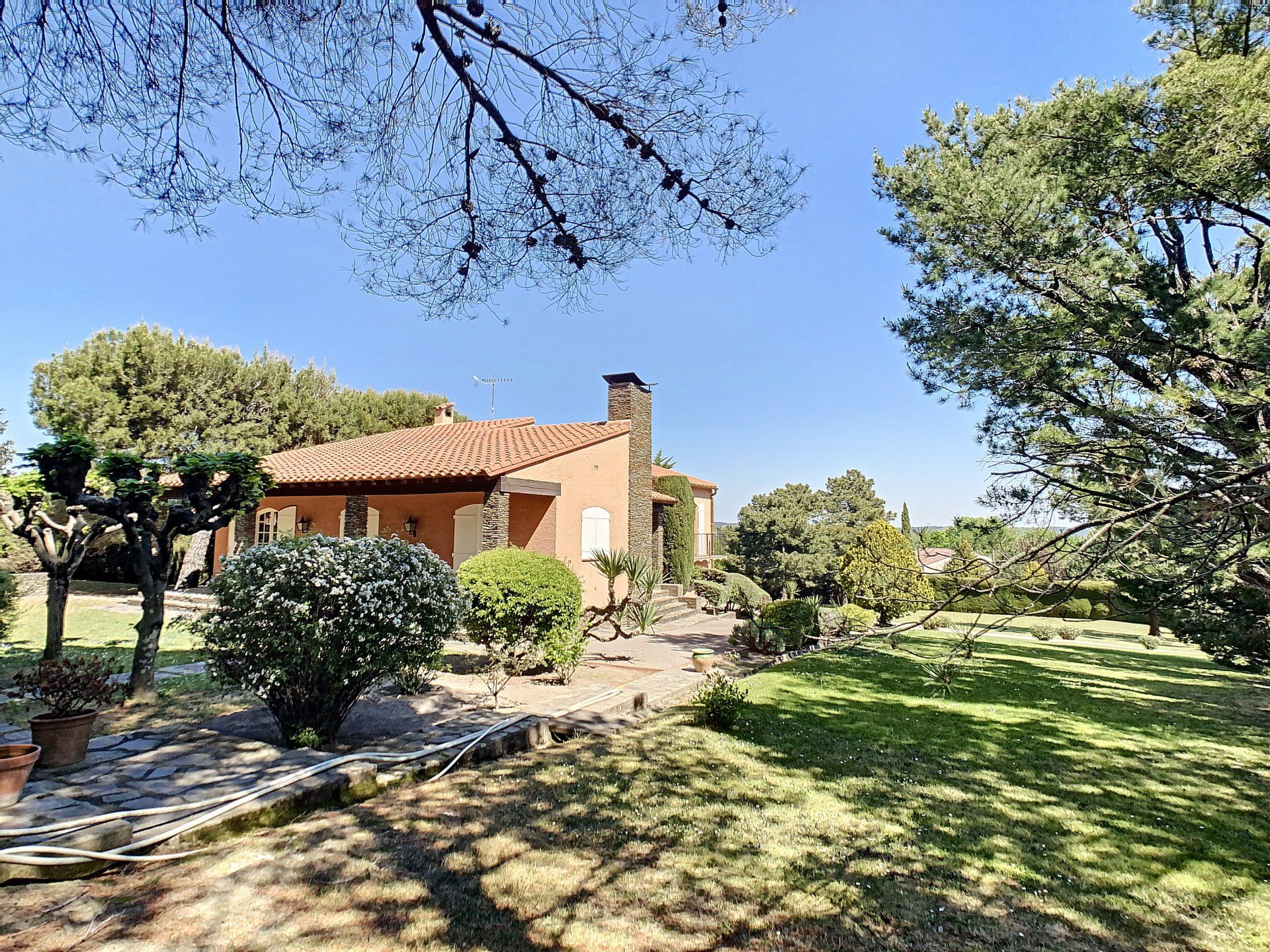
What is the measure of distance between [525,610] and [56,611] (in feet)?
19.9

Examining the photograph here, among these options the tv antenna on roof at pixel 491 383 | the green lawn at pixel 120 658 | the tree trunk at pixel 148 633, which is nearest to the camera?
the green lawn at pixel 120 658

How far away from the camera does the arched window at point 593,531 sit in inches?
690

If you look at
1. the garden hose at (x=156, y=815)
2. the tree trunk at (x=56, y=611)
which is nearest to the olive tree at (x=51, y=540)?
the tree trunk at (x=56, y=611)

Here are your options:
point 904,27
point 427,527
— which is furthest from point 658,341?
point 427,527

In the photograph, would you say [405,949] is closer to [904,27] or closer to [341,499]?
[904,27]

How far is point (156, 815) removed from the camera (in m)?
4.04

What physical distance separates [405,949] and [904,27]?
624cm

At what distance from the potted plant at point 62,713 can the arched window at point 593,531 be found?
12.5 meters

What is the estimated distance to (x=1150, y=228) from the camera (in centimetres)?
698

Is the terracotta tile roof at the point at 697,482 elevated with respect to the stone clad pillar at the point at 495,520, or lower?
elevated

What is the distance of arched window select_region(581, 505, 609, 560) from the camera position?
17531 millimetres

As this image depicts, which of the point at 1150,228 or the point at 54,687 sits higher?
the point at 1150,228

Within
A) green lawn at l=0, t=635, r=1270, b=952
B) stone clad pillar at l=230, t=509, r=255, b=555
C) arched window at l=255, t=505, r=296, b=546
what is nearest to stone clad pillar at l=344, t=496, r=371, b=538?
arched window at l=255, t=505, r=296, b=546

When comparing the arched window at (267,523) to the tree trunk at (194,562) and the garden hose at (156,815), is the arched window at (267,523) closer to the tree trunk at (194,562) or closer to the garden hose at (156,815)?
the tree trunk at (194,562)
